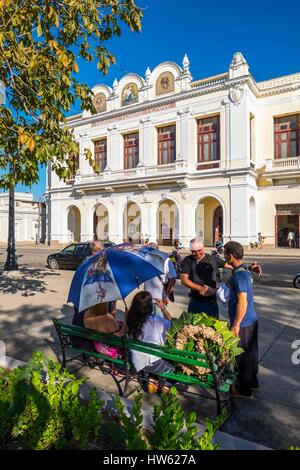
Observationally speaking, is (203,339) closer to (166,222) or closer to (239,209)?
(239,209)

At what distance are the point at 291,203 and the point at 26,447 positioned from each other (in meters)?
25.1

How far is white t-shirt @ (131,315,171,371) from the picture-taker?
11.9ft

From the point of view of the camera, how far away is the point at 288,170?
23812 mm

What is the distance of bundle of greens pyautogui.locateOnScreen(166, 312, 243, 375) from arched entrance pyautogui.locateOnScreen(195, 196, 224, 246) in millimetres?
25166

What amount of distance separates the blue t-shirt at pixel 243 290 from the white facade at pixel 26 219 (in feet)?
143

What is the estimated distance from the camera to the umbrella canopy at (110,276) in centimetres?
358

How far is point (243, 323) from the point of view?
12.1 ft

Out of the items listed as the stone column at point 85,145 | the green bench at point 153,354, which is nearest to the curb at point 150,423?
the green bench at point 153,354

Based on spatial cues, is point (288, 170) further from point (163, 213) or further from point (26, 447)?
point (26, 447)

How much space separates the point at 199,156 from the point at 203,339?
24414 millimetres

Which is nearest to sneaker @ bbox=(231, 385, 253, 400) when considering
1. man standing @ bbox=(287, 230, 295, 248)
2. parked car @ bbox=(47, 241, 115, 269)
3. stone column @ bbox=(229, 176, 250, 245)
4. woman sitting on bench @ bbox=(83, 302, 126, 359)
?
woman sitting on bench @ bbox=(83, 302, 126, 359)
